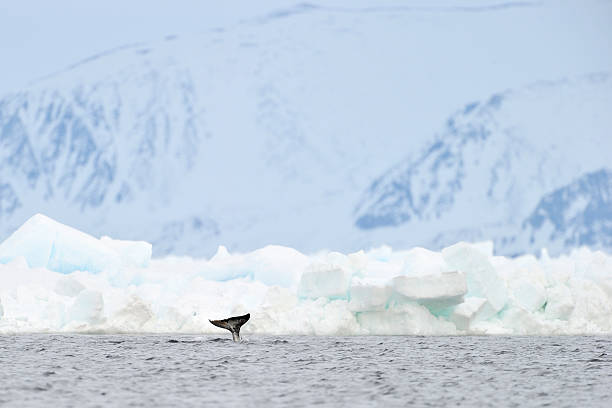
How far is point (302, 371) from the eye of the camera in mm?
14469

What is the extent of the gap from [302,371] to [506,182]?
7031cm

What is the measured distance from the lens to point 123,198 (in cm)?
8588

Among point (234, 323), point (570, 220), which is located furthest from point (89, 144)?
point (234, 323)

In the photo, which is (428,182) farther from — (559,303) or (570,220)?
(559,303)

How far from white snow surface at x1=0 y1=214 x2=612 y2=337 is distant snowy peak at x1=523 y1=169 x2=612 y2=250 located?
174 feet

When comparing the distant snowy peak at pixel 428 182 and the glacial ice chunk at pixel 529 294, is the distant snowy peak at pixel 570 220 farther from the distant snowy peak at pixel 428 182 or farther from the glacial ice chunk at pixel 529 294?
the glacial ice chunk at pixel 529 294

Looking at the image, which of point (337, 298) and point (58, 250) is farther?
point (58, 250)

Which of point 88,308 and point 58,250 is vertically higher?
point 58,250

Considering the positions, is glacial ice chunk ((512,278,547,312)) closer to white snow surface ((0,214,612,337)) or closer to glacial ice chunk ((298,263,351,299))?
white snow surface ((0,214,612,337))

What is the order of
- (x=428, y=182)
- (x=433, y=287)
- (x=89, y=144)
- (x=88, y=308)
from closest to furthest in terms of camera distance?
(x=433, y=287)
(x=88, y=308)
(x=428, y=182)
(x=89, y=144)

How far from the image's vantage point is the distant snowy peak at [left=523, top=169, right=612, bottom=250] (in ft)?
259

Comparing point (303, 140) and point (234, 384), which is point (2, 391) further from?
point (303, 140)

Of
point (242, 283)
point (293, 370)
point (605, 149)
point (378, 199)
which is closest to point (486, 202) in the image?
point (378, 199)

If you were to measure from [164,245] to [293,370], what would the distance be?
Answer: 6917cm
